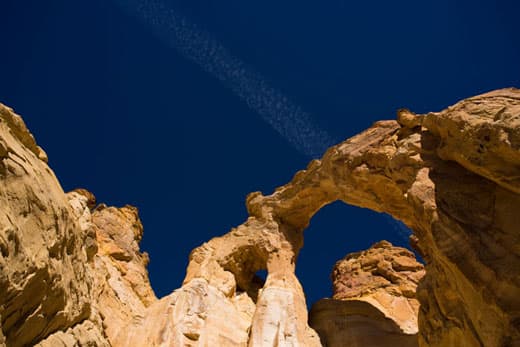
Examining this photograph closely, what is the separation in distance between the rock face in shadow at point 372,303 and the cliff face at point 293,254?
5.6 inches

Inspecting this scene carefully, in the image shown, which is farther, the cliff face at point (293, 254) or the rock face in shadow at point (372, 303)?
the rock face in shadow at point (372, 303)

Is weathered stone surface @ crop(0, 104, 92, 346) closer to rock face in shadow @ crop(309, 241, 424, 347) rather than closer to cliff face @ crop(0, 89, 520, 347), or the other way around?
cliff face @ crop(0, 89, 520, 347)

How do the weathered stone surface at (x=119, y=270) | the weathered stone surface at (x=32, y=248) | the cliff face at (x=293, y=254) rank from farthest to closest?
the weathered stone surface at (x=119, y=270)
the cliff face at (x=293, y=254)
the weathered stone surface at (x=32, y=248)

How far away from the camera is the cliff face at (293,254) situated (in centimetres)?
848

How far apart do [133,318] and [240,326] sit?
4.00m

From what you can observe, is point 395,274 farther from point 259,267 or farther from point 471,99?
point 471,99

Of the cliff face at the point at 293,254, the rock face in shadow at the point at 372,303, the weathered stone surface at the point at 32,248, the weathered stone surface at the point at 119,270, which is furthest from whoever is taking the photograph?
the rock face in shadow at the point at 372,303

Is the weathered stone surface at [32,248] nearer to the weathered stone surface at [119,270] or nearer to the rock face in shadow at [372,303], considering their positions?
the weathered stone surface at [119,270]

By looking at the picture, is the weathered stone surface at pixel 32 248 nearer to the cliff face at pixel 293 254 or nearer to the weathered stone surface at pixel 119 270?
the cliff face at pixel 293 254

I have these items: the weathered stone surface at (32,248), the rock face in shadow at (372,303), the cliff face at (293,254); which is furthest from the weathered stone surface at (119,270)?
the rock face in shadow at (372,303)

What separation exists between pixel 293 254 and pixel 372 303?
4.66m

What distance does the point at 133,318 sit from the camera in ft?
51.8

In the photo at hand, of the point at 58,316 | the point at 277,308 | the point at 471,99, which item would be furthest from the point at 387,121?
the point at 58,316

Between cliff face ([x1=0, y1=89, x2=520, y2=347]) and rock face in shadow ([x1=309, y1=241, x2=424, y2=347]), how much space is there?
142 mm
